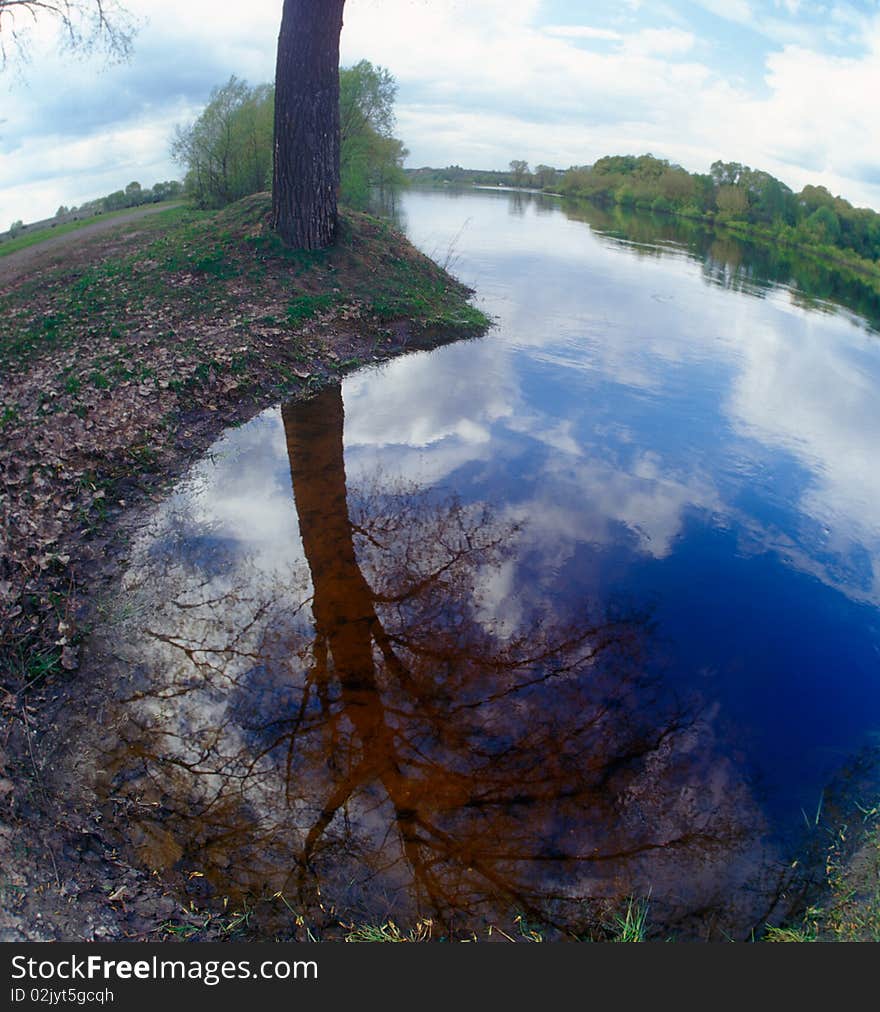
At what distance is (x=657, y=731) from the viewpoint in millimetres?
4336

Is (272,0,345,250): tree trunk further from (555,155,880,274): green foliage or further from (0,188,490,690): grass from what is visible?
(555,155,880,274): green foliage

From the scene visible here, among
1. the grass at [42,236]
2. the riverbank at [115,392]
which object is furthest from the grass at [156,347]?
the grass at [42,236]

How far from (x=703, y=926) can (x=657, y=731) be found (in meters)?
1.22

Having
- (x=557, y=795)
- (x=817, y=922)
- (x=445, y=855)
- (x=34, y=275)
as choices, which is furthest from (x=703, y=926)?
(x=34, y=275)

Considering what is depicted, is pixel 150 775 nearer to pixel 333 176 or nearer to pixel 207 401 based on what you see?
pixel 207 401

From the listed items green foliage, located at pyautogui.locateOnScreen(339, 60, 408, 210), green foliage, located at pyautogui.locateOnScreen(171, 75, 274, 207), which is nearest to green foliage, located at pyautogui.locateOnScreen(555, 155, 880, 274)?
green foliage, located at pyautogui.locateOnScreen(339, 60, 408, 210)

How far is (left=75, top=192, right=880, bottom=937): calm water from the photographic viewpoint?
352 cm

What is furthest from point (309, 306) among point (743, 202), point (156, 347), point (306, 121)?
point (743, 202)

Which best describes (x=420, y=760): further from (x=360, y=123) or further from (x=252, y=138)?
(x=360, y=123)

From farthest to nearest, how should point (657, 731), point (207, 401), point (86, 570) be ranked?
1. point (207, 401)
2. point (86, 570)
3. point (657, 731)

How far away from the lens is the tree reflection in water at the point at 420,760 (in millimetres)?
3418

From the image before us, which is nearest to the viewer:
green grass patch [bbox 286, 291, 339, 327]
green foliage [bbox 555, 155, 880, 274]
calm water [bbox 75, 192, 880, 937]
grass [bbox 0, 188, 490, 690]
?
calm water [bbox 75, 192, 880, 937]

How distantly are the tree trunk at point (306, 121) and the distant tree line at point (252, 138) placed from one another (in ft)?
35.3

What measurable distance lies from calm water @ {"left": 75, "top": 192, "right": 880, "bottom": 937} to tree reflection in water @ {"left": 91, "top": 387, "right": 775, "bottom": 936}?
0.02m
